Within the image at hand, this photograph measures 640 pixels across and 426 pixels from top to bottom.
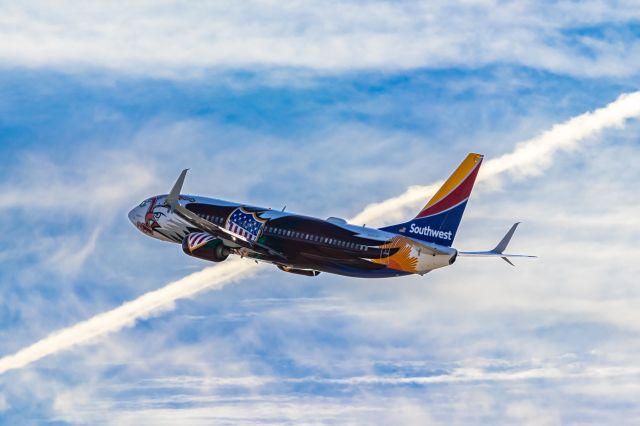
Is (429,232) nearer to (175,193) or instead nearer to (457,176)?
(457,176)

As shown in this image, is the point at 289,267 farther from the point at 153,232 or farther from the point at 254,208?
the point at 153,232

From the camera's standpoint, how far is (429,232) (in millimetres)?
86812

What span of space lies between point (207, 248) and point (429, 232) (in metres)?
18.2

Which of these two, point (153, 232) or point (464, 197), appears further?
point (153, 232)

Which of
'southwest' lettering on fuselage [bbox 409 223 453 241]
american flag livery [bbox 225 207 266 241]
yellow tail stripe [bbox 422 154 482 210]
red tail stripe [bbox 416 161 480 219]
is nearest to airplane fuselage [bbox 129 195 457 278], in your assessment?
american flag livery [bbox 225 207 266 241]

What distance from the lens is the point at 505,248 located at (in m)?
87.9

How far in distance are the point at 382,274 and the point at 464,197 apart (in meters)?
8.10

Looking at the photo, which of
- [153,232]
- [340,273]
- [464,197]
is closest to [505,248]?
[464,197]

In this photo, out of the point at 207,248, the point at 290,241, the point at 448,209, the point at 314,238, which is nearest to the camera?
the point at 448,209

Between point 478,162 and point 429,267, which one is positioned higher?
point 478,162

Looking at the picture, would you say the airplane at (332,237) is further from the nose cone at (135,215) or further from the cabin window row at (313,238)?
the nose cone at (135,215)

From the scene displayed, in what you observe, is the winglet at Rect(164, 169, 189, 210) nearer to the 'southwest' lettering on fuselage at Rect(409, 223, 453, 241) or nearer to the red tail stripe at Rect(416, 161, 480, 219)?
the 'southwest' lettering on fuselage at Rect(409, 223, 453, 241)

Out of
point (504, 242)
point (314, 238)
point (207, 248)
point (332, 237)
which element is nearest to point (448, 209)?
point (504, 242)

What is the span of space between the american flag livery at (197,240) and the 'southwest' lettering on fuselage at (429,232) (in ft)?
54.5
